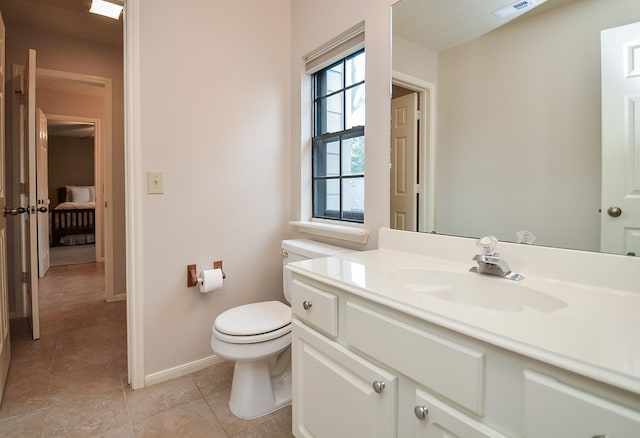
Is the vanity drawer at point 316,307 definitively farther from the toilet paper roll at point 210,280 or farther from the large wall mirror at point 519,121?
the toilet paper roll at point 210,280

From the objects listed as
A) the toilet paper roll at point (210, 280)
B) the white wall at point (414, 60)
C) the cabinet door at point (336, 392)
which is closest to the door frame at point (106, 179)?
the toilet paper roll at point (210, 280)

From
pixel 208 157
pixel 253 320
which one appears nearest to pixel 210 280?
pixel 253 320

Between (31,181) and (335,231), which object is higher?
(31,181)

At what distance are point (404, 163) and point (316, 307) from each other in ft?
2.54

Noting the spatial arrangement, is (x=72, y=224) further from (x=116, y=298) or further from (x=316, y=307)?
(x=316, y=307)

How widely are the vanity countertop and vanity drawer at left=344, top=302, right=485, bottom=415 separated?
2.0 inches

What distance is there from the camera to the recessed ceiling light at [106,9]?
7.34 ft

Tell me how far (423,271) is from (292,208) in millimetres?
1233

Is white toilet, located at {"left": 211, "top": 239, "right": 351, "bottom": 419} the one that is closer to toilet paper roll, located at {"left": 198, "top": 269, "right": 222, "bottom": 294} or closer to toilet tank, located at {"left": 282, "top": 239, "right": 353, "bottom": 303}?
toilet tank, located at {"left": 282, "top": 239, "right": 353, "bottom": 303}

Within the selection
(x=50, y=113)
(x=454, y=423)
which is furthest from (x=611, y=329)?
(x=50, y=113)

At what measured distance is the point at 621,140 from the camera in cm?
91

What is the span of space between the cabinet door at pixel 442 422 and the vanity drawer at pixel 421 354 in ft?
0.10

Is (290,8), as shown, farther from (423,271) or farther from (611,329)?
(611,329)

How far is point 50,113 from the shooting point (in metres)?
4.25
